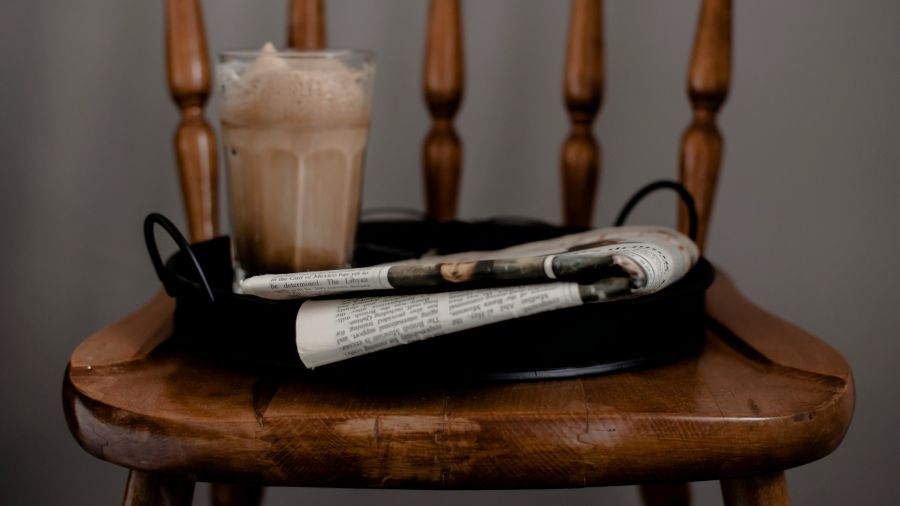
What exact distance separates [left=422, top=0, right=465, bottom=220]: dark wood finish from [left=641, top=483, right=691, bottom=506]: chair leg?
304 mm

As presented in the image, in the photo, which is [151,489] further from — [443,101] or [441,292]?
[443,101]

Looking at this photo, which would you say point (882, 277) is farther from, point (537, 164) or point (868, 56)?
point (537, 164)

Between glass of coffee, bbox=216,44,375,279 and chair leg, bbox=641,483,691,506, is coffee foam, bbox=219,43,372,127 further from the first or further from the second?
chair leg, bbox=641,483,691,506

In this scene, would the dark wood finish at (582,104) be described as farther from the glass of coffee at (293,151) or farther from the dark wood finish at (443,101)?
the glass of coffee at (293,151)

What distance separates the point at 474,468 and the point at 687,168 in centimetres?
41

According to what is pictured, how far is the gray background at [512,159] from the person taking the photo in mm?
949

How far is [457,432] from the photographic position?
40cm

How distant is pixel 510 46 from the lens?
964mm

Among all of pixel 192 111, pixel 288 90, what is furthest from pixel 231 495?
pixel 288 90

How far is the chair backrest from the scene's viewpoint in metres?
0.73

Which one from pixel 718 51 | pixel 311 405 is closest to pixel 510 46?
pixel 718 51

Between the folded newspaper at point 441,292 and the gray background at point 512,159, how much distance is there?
554mm

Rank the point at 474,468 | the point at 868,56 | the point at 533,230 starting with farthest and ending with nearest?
the point at 868,56 → the point at 533,230 → the point at 474,468

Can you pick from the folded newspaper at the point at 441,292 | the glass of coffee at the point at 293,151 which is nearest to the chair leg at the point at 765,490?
the folded newspaper at the point at 441,292
